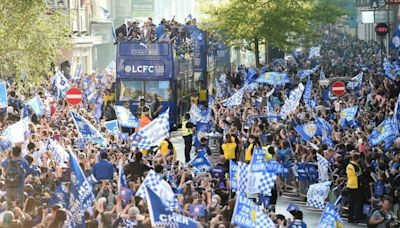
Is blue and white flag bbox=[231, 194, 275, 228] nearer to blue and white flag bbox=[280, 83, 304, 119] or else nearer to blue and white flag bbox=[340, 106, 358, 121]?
blue and white flag bbox=[340, 106, 358, 121]

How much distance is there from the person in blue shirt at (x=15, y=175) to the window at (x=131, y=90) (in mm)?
19572

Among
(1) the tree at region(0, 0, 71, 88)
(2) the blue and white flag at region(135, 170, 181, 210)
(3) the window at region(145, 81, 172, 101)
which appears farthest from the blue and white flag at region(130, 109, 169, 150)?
(3) the window at region(145, 81, 172, 101)

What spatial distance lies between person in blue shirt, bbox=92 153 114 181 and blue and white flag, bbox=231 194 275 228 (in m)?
6.07

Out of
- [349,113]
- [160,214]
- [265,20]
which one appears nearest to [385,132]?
[349,113]

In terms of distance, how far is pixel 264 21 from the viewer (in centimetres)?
6209

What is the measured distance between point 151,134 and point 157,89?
643 inches

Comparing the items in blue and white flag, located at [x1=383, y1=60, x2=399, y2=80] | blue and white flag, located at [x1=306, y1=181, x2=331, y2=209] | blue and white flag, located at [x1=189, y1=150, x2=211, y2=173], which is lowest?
blue and white flag, located at [x1=306, y1=181, x2=331, y2=209]

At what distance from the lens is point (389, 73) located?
3884cm

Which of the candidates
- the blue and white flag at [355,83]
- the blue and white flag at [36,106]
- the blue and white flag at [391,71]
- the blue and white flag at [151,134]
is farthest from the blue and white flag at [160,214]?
the blue and white flag at [355,83]

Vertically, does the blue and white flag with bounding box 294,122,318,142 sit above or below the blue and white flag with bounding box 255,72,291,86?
below

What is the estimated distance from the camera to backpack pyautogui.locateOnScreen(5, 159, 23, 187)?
2091 cm

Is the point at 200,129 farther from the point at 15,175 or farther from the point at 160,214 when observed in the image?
the point at 160,214

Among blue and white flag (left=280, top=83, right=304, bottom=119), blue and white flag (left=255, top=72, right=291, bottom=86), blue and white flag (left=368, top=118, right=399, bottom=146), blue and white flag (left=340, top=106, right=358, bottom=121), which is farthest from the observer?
blue and white flag (left=255, top=72, right=291, bottom=86)

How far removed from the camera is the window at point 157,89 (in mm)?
41094
